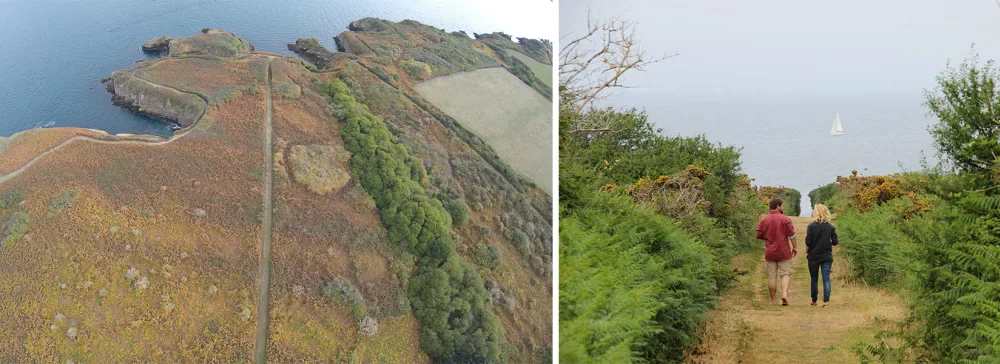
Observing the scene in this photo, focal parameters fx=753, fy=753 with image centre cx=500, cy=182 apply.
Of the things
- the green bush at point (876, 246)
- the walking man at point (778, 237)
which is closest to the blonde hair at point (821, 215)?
the walking man at point (778, 237)

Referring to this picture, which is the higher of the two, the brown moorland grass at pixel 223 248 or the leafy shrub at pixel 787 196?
the brown moorland grass at pixel 223 248

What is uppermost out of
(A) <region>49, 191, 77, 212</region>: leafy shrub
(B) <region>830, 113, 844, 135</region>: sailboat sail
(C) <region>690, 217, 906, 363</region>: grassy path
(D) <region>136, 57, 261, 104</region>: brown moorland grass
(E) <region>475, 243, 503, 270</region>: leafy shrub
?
(D) <region>136, 57, 261, 104</region>: brown moorland grass

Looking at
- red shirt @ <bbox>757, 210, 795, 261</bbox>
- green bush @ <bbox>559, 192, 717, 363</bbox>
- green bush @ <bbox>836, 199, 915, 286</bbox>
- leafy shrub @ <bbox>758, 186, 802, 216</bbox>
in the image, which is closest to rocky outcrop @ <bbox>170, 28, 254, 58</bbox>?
green bush @ <bbox>559, 192, 717, 363</bbox>

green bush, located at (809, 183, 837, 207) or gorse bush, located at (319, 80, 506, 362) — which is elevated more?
gorse bush, located at (319, 80, 506, 362)

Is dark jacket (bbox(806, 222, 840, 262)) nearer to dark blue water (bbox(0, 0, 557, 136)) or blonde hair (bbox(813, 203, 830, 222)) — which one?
blonde hair (bbox(813, 203, 830, 222))

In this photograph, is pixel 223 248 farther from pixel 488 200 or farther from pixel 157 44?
pixel 488 200

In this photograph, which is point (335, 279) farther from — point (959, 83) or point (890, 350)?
point (959, 83)

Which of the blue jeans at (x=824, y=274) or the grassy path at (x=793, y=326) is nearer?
the grassy path at (x=793, y=326)

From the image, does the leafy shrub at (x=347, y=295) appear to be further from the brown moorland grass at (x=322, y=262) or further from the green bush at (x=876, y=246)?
the green bush at (x=876, y=246)

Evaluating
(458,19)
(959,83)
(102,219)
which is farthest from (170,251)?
(959,83)
